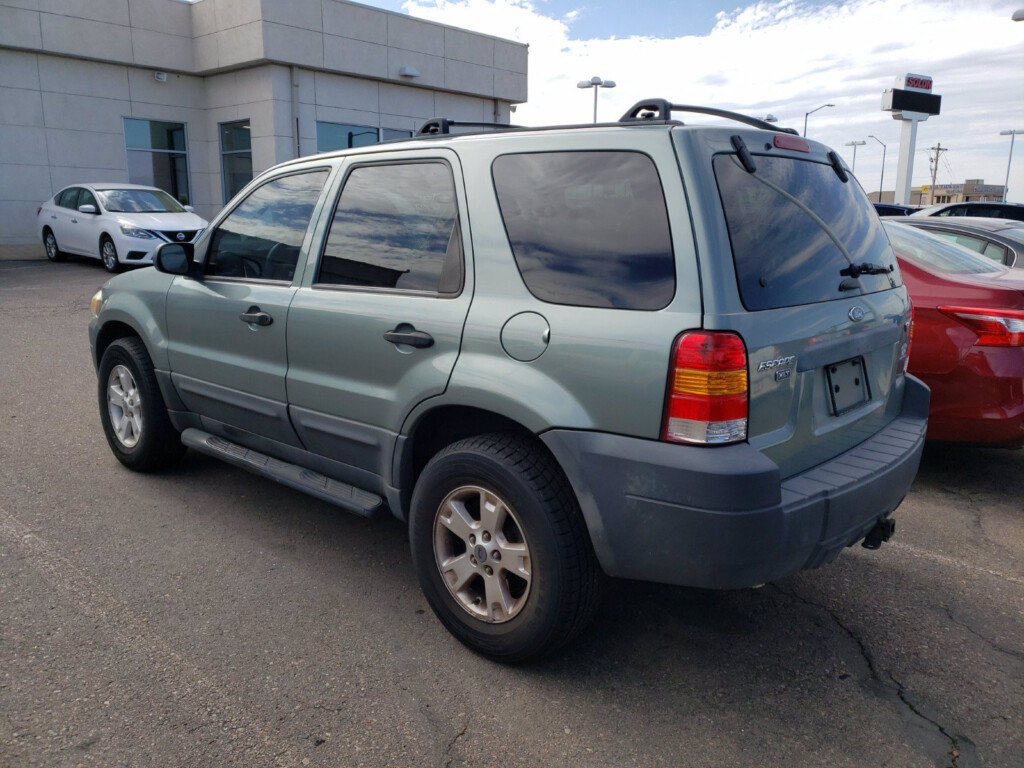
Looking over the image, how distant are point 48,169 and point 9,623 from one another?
20.5 meters

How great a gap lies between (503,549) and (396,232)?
4.58 feet

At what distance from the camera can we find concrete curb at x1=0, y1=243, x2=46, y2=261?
18.8 meters

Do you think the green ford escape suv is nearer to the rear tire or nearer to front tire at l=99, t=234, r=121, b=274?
front tire at l=99, t=234, r=121, b=274

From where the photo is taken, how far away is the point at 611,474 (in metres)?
2.59

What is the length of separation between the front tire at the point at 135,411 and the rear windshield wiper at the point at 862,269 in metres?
3.67

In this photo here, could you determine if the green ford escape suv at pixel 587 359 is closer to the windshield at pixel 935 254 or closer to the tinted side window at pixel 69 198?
the windshield at pixel 935 254

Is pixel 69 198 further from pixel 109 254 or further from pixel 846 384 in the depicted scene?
pixel 846 384

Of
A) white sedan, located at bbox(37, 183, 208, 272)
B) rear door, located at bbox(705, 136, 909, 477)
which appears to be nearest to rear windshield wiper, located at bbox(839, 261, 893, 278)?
rear door, located at bbox(705, 136, 909, 477)

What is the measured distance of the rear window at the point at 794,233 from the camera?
8.64ft

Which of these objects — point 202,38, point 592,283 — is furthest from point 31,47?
point 592,283

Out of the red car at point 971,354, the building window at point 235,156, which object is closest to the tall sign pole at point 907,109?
the building window at point 235,156

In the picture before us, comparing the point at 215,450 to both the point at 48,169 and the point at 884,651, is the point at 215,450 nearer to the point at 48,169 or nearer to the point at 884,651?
the point at 884,651

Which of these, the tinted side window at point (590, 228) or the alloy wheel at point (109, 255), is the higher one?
the tinted side window at point (590, 228)

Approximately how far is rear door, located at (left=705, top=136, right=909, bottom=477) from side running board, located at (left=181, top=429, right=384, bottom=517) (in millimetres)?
1717
